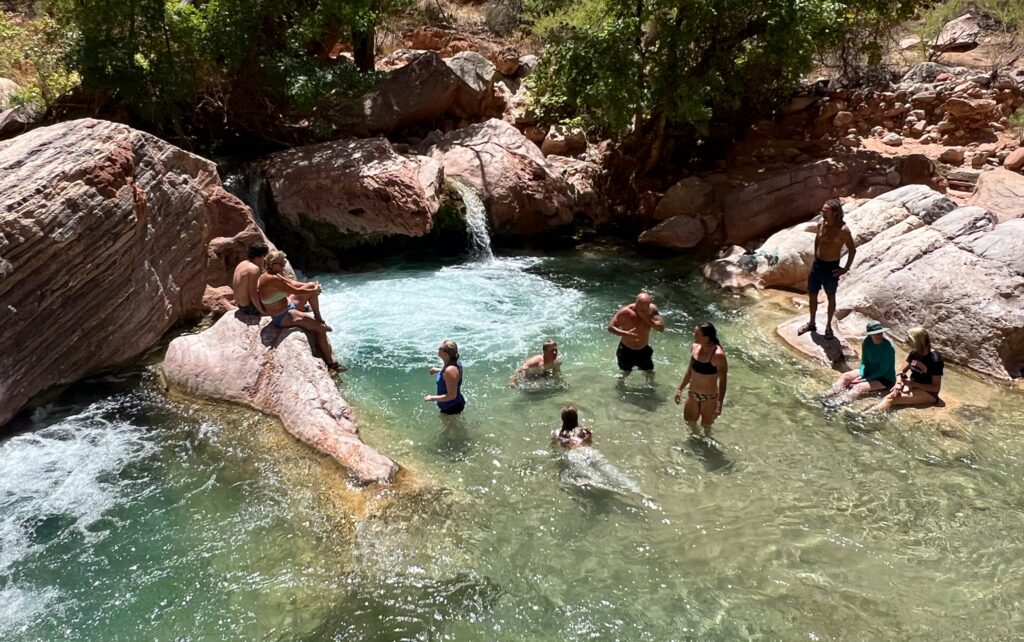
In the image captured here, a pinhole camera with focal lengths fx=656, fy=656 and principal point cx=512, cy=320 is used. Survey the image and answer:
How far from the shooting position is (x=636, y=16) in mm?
12422

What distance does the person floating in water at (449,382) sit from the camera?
22.6 feet

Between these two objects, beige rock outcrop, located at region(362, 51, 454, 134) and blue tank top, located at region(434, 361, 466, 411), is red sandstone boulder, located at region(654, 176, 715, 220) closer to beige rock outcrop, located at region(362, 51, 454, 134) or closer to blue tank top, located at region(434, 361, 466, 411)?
beige rock outcrop, located at region(362, 51, 454, 134)

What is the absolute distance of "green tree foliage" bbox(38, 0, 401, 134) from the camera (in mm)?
11617

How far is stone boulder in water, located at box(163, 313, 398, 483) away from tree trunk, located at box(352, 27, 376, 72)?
8.49 m

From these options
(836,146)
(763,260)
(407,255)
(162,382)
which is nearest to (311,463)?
(162,382)

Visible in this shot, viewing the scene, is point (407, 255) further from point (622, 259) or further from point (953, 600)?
point (953, 600)

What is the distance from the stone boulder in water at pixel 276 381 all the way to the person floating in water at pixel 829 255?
20.2 feet

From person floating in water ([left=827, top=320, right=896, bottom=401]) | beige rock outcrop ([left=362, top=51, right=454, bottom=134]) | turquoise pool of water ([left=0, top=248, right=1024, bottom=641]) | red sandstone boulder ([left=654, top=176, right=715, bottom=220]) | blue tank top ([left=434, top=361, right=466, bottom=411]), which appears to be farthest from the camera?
beige rock outcrop ([left=362, top=51, right=454, bottom=134])

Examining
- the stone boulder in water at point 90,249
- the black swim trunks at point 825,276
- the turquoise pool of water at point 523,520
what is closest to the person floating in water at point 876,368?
the turquoise pool of water at point 523,520

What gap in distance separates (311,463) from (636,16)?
10359 mm

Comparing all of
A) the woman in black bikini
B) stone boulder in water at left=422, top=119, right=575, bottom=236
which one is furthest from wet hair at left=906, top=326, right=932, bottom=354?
stone boulder in water at left=422, top=119, right=575, bottom=236

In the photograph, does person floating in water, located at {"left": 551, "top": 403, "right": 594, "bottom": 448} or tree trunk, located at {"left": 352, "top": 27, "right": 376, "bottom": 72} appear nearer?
person floating in water, located at {"left": 551, "top": 403, "right": 594, "bottom": 448}

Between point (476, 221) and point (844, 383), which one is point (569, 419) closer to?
point (844, 383)

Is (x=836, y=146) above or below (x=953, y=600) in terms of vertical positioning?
above
